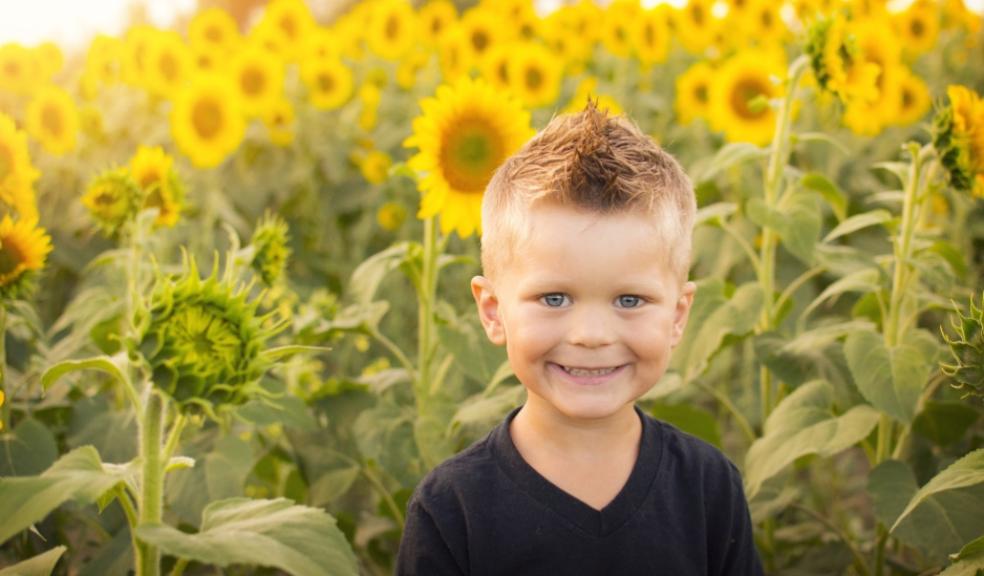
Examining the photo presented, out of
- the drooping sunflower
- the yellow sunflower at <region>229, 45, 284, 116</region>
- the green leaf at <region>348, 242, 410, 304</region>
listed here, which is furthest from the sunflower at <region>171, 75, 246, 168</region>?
the green leaf at <region>348, 242, 410, 304</region>

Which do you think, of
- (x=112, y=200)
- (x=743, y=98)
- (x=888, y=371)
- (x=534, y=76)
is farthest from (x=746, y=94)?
(x=112, y=200)

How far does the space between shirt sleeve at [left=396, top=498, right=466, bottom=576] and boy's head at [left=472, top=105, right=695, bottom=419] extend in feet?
0.79

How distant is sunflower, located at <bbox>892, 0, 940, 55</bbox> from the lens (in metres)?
5.00

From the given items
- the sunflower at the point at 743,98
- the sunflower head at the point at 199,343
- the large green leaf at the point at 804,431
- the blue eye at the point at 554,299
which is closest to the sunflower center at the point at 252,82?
the sunflower at the point at 743,98

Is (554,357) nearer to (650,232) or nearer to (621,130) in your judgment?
(650,232)

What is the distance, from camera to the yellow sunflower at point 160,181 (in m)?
2.63

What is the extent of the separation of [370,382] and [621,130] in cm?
114

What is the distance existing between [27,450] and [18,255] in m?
0.37

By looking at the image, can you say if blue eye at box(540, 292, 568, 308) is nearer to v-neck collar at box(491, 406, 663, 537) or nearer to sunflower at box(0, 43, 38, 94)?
v-neck collar at box(491, 406, 663, 537)

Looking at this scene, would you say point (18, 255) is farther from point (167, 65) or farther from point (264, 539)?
point (167, 65)

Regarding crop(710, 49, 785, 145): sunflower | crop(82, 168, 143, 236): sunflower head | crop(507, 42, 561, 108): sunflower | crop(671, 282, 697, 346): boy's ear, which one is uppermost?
crop(507, 42, 561, 108): sunflower

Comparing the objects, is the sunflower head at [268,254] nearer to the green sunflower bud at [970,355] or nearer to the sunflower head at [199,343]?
the sunflower head at [199,343]

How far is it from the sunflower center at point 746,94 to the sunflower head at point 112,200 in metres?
2.05

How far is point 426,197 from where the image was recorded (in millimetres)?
2391
